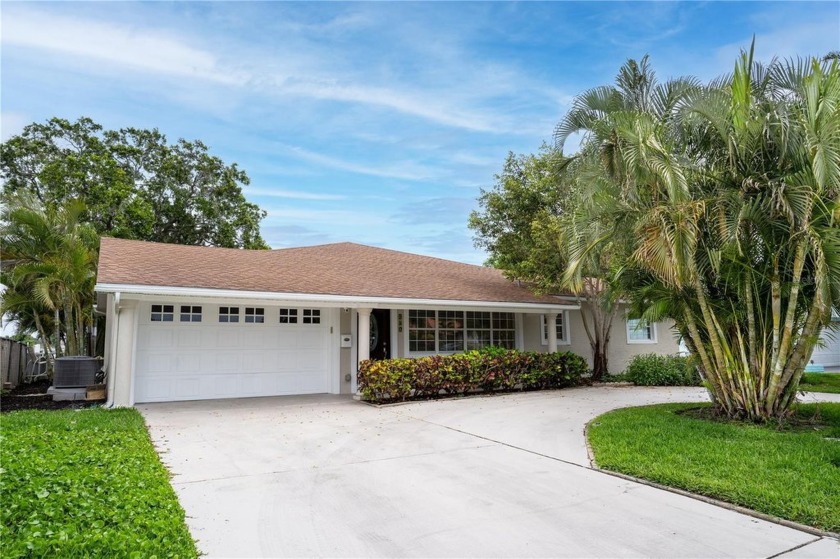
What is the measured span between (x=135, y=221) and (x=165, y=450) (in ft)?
63.0

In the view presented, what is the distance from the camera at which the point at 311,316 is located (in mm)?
13016

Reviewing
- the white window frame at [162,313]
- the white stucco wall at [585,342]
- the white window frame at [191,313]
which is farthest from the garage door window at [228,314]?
the white stucco wall at [585,342]

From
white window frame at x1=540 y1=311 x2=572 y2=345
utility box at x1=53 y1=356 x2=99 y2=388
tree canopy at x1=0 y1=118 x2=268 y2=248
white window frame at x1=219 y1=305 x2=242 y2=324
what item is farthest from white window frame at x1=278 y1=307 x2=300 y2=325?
tree canopy at x1=0 y1=118 x2=268 y2=248

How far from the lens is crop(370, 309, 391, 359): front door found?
1429 cm

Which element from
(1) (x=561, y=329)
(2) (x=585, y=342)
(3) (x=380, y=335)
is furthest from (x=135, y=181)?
(2) (x=585, y=342)

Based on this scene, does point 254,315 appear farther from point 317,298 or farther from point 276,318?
point 317,298

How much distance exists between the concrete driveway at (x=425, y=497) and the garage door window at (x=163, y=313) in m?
2.76

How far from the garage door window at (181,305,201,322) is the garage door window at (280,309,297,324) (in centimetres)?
190

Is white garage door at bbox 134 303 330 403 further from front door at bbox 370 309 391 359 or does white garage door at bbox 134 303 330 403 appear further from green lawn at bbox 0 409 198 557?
green lawn at bbox 0 409 198 557

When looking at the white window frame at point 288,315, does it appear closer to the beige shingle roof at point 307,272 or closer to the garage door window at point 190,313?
the beige shingle roof at point 307,272

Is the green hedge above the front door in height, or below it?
below

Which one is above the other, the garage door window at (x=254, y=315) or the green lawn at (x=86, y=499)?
the garage door window at (x=254, y=315)

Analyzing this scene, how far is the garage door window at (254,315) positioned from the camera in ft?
39.8

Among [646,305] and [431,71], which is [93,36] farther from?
[646,305]
